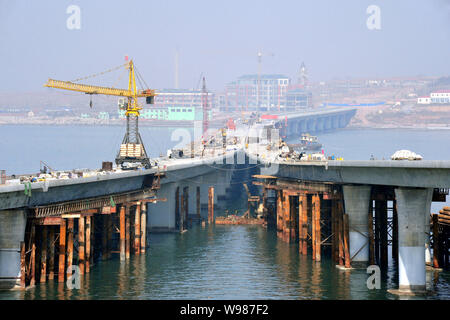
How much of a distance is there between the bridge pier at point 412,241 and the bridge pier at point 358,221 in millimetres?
12970

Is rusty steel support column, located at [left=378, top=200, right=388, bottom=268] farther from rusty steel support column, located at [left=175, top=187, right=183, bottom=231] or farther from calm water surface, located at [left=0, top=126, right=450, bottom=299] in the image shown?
rusty steel support column, located at [left=175, top=187, right=183, bottom=231]

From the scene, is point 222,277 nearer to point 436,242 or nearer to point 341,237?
point 341,237

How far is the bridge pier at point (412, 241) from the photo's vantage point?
2699 inches

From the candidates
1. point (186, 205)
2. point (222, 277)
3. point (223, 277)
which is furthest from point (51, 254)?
point (186, 205)

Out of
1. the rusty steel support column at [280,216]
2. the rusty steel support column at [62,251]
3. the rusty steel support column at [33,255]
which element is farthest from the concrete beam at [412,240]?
the rusty steel support column at [280,216]

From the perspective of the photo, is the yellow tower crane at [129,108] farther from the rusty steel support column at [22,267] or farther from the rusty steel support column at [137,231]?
the rusty steel support column at [22,267]

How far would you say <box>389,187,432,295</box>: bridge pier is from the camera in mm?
68562

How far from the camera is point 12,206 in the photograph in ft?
228

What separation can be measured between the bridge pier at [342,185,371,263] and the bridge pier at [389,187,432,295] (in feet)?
42.6

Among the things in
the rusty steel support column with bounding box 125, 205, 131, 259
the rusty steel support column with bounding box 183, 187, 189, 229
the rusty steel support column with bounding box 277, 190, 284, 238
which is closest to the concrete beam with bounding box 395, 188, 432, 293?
the rusty steel support column with bounding box 125, 205, 131, 259
